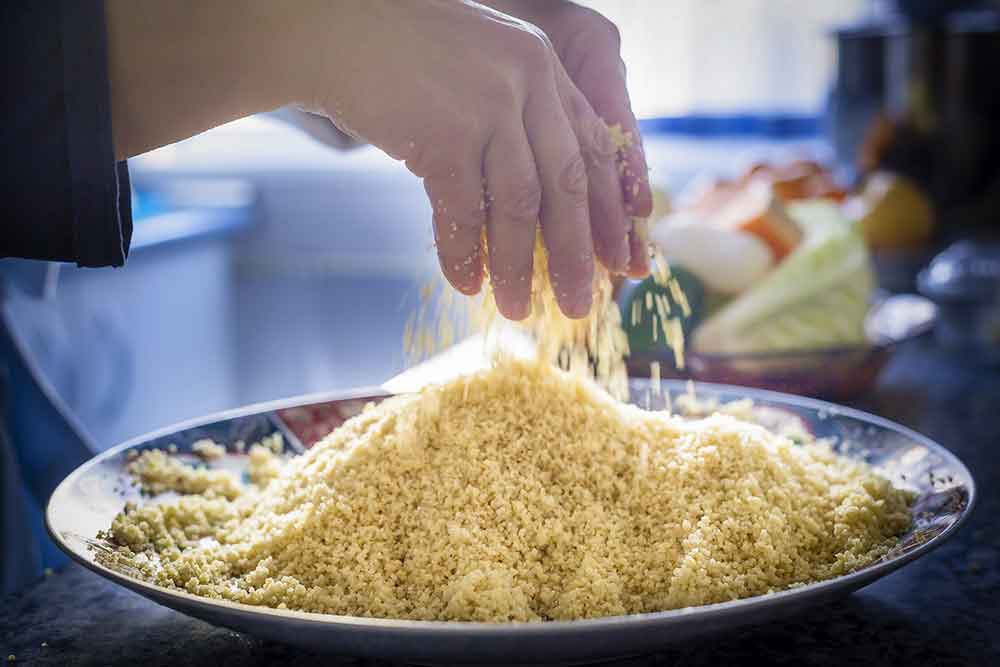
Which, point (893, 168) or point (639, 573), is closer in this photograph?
point (639, 573)

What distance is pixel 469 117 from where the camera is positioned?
2.06 feet

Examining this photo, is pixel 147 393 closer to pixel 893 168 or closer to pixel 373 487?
pixel 893 168

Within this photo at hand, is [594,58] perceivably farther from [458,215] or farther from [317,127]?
[317,127]

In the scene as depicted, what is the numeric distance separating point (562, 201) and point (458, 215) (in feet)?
0.22

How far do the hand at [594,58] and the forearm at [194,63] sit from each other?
285 mm

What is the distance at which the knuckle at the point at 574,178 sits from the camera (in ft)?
2.15

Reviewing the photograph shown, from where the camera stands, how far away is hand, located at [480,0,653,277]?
830 millimetres

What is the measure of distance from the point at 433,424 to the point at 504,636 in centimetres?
26

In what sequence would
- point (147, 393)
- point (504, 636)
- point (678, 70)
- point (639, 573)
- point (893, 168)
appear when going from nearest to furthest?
1. point (504, 636)
2. point (639, 573)
3. point (893, 168)
4. point (147, 393)
5. point (678, 70)

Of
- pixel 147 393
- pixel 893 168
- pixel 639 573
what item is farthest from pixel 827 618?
pixel 147 393

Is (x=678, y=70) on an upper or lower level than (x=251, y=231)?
upper


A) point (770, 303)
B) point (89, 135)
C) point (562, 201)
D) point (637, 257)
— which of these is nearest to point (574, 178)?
point (562, 201)

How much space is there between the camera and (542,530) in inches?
26.1

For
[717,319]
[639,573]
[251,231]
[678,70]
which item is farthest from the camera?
[251,231]
